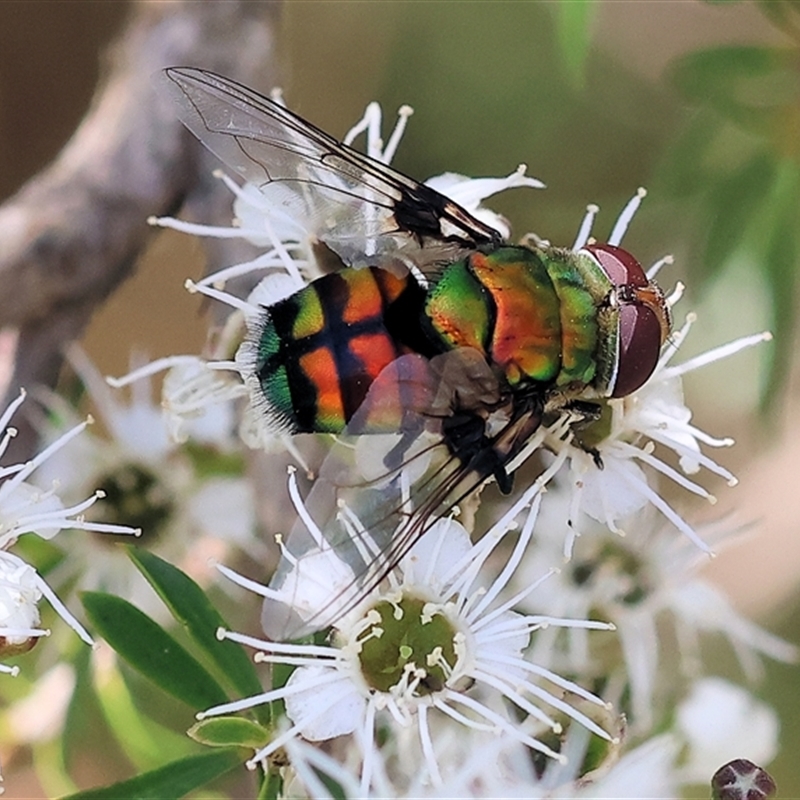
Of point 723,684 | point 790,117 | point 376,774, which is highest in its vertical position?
A: point 790,117

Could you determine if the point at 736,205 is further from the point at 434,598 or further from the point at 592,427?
the point at 434,598

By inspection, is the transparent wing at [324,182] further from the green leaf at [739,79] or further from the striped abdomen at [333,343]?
the green leaf at [739,79]

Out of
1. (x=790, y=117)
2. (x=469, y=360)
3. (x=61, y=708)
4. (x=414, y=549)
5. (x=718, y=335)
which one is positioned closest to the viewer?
(x=469, y=360)

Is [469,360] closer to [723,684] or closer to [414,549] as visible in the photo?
[414,549]

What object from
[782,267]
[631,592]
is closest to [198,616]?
[631,592]

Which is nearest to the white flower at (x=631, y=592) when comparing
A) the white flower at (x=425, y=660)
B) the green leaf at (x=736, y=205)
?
the white flower at (x=425, y=660)

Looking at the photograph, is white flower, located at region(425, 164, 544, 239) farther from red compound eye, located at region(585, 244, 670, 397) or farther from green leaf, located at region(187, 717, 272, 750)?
green leaf, located at region(187, 717, 272, 750)

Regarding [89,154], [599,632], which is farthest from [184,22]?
[599,632]

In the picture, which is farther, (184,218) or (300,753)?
(184,218)

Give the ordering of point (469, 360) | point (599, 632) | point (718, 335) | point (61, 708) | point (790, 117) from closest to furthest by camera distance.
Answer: point (469, 360)
point (599, 632)
point (61, 708)
point (790, 117)
point (718, 335)
